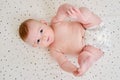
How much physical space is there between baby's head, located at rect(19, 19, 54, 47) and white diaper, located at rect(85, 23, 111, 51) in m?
0.18

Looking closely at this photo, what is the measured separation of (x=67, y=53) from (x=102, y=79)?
0.21 m

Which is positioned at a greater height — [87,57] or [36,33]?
[36,33]

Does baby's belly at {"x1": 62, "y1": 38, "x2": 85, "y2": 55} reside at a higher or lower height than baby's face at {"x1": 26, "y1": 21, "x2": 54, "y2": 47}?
lower

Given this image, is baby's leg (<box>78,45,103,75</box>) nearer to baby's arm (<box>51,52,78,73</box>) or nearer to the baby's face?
baby's arm (<box>51,52,78,73</box>)

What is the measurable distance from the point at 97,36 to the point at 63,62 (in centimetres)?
19

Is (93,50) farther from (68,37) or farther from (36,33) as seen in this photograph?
(36,33)

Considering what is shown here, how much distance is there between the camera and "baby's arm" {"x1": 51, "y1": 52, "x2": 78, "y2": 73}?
119cm

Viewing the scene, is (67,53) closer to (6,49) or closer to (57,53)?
(57,53)

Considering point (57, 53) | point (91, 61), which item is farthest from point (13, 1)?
point (91, 61)

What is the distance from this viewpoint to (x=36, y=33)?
1.16 meters

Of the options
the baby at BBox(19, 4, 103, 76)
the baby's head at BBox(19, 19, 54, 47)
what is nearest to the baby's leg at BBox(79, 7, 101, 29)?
the baby at BBox(19, 4, 103, 76)

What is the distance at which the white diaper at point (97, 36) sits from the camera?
1.25 metres

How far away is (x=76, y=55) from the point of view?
1.27 metres

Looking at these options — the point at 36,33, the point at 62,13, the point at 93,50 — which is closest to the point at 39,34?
the point at 36,33
